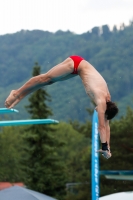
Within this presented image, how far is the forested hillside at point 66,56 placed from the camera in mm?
114750

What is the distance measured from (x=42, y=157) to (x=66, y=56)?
9901 centimetres

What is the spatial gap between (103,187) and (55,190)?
3635mm

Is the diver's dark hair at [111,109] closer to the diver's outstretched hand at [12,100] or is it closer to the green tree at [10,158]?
the diver's outstretched hand at [12,100]

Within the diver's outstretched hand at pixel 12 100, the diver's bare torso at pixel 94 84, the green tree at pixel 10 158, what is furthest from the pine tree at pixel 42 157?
the diver's bare torso at pixel 94 84

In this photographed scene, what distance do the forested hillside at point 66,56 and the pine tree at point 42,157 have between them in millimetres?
64490

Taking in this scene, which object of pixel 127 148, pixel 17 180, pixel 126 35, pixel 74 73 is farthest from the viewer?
pixel 126 35

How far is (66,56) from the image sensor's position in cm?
13525

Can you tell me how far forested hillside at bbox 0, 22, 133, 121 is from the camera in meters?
115

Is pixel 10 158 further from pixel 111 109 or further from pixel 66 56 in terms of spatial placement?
pixel 66 56

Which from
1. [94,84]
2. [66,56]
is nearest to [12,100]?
[94,84]

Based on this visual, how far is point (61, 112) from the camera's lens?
371 ft

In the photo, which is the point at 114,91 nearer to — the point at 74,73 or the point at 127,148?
the point at 127,148

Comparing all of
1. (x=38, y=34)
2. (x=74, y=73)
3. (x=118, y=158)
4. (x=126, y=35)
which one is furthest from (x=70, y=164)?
(x=38, y=34)

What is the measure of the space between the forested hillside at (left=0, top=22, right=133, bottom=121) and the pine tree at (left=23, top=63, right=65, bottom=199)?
64.5 m
